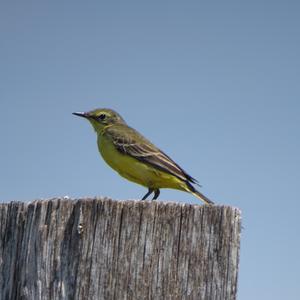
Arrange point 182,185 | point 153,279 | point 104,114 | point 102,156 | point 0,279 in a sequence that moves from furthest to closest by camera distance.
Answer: point 104,114 → point 102,156 → point 182,185 → point 0,279 → point 153,279

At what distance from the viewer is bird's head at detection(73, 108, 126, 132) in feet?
36.2

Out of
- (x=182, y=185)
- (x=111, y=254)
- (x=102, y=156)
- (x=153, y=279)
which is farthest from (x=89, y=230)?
(x=102, y=156)

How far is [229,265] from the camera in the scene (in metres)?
3.62

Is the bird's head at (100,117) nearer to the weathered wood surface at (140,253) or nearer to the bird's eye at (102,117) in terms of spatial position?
the bird's eye at (102,117)

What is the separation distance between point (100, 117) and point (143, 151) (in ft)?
5.04

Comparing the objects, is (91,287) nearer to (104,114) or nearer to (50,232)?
(50,232)

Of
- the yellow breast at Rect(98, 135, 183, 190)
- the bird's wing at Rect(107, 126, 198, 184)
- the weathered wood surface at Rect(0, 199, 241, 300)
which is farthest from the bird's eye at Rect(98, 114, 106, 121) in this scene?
the weathered wood surface at Rect(0, 199, 241, 300)


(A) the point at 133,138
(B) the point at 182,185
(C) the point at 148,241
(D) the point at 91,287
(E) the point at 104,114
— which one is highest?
(E) the point at 104,114

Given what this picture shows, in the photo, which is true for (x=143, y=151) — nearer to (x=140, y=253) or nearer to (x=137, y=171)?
(x=137, y=171)

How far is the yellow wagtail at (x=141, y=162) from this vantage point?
30.7 ft

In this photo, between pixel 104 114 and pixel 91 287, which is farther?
pixel 104 114

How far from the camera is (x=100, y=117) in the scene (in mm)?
11156

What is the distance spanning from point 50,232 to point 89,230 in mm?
261

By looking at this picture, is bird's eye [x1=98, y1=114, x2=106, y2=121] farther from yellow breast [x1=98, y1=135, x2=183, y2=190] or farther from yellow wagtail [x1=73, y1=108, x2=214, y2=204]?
yellow breast [x1=98, y1=135, x2=183, y2=190]
